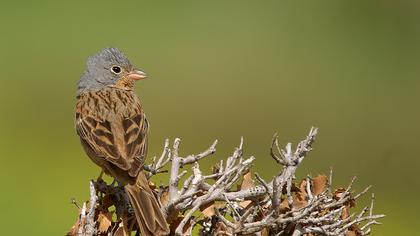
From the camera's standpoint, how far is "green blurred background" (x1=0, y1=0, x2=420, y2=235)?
1310 cm

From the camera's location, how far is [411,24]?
18.5 m

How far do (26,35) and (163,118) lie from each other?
342 centimetres

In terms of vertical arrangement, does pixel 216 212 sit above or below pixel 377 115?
below

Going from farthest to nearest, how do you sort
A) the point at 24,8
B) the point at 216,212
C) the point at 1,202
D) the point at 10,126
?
the point at 24,8 < the point at 10,126 < the point at 1,202 < the point at 216,212

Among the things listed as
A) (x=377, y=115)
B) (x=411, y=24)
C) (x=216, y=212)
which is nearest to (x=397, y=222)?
(x=377, y=115)

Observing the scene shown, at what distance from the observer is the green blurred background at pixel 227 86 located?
13.1m

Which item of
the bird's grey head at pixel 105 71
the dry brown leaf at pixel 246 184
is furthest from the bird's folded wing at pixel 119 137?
the dry brown leaf at pixel 246 184

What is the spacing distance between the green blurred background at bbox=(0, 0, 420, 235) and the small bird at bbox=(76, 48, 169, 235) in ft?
13.7

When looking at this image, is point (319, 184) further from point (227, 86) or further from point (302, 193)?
point (227, 86)

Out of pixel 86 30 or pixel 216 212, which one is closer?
pixel 216 212

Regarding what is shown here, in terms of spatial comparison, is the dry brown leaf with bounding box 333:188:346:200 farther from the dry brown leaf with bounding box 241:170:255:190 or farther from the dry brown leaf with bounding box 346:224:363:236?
the dry brown leaf with bounding box 241:170:255:190

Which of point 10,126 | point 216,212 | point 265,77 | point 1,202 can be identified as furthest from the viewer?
point 265,77

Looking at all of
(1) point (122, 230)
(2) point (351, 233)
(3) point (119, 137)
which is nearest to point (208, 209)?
(1) point (122, 230)

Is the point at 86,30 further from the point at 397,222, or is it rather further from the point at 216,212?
the point at 216,212
